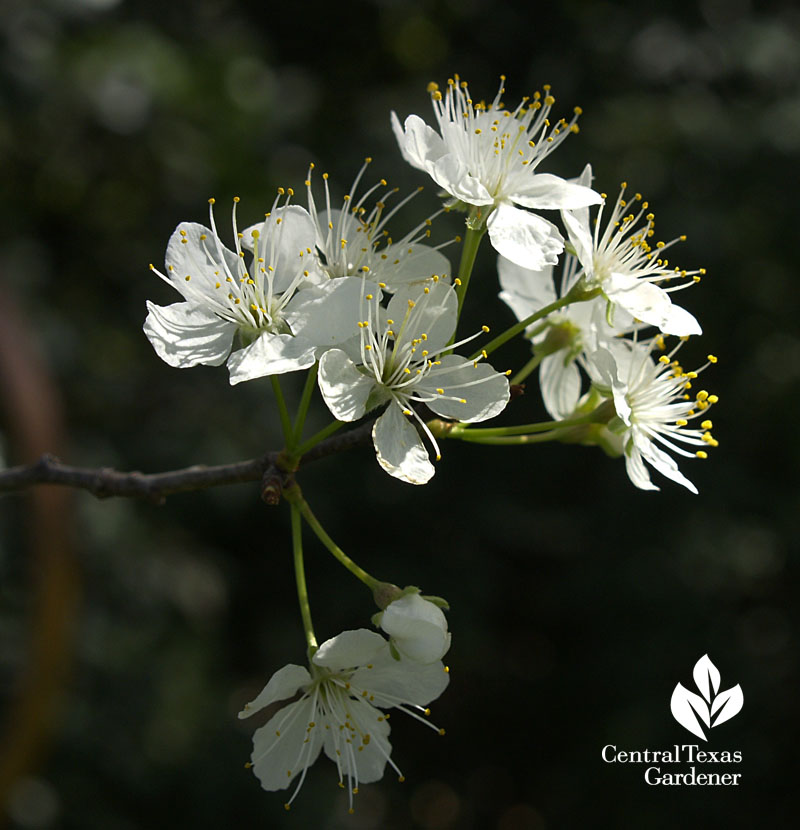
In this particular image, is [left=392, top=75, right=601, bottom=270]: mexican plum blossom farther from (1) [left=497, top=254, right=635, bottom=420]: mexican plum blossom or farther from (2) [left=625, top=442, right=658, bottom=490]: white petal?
(2) [left=625, top=442, right=658, bottom=490]: white petal

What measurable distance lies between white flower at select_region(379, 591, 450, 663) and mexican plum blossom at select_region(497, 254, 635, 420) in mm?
354

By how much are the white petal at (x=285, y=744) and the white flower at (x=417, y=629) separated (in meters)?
0.20

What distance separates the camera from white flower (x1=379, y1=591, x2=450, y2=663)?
2.92 ft

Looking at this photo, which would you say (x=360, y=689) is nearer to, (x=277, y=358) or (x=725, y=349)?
(x=277, y=358)

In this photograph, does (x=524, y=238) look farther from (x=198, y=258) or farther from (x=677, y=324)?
(x=198, y=258)

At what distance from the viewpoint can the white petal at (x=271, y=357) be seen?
903 millimetres

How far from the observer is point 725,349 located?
2.37m

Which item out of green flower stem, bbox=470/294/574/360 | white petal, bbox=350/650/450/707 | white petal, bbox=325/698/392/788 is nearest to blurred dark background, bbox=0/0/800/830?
white petal, bbox=325/698/392/788

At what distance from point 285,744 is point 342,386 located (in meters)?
0.42

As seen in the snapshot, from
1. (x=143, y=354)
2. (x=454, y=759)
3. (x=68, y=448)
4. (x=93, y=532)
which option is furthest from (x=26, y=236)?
(x=454, y=759)

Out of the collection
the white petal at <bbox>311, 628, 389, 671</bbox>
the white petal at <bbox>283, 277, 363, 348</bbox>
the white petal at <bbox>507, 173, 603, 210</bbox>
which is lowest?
the white petal at <bbox>311, 628, 389, 671</bbox>

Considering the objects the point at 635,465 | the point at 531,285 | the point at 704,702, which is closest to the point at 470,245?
the point at 531,285

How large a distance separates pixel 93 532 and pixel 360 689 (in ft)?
4.66

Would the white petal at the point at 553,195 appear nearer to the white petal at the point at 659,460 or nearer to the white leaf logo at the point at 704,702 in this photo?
the white petal at the point at 659,460
